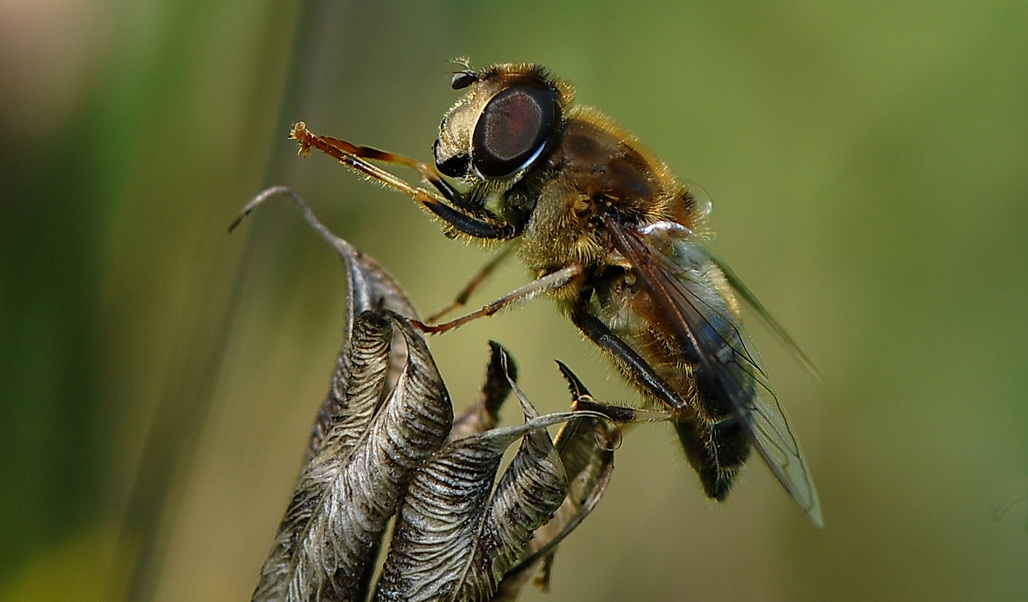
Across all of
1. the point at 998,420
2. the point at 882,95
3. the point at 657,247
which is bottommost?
the point at 998,420

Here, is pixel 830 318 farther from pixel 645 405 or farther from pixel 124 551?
pixel 124 551

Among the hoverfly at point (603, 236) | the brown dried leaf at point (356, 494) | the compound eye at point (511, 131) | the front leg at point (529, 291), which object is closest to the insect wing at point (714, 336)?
the hoverfly at point (603, 236)

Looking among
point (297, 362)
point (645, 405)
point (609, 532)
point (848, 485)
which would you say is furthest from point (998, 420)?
point (297, 362)

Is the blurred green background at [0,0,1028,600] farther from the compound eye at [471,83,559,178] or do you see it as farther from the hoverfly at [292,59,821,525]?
the compound eye at [471,83,559,178]

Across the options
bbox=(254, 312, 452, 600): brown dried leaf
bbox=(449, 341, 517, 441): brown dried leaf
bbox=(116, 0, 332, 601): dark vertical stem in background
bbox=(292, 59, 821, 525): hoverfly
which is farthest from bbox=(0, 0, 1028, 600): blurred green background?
bbox=(254, 312, 452, 600): brown dried leaf

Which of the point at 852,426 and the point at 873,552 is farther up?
the point at 852,426

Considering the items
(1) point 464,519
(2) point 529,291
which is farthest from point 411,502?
(2) point 529,291

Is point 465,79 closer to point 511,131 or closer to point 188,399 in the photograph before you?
point 511,131
